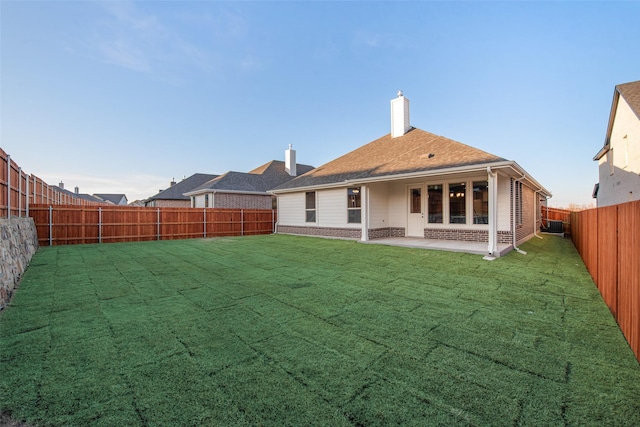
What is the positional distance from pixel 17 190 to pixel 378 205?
39.3 ft

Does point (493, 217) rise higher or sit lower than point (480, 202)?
lower

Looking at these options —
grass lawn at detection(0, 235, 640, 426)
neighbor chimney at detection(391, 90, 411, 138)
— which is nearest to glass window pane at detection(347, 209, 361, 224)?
neighbor chimney at detection(391, 90, 411, 138)

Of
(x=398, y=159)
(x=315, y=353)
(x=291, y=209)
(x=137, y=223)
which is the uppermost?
(x=398, y=159)

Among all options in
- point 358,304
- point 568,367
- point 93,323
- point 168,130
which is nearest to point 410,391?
point 568,367

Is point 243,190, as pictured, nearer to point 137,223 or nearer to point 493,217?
point 137,223

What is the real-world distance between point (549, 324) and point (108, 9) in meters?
13.6

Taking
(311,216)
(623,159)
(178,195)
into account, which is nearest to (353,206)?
(311,216)

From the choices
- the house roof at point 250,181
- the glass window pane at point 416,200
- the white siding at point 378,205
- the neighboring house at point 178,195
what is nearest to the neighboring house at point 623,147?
the glass window pane at point 416,200

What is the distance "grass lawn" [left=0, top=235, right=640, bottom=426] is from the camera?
6.31ft

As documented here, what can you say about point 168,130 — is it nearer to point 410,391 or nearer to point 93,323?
point 93,323

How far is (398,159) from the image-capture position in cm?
1168

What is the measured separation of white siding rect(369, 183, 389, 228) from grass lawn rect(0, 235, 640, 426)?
602cm

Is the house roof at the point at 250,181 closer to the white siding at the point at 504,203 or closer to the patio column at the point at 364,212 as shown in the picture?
the patio column at the point at 364,212

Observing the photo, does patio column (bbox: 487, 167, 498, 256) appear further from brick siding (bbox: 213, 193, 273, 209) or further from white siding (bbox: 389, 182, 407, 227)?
brick siding (bbox: 213, 193, 273, 209)
